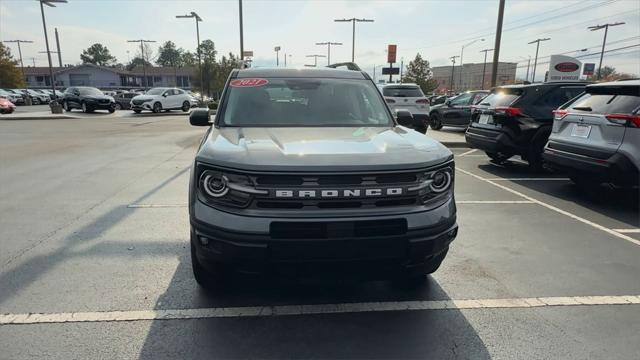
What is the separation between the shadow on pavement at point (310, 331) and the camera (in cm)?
270

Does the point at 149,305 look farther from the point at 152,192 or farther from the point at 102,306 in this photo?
the point at 152,192

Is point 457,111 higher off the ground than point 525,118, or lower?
lower

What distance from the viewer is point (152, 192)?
22.6ft

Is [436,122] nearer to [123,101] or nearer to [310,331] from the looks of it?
[310,331]

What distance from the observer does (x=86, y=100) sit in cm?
2697

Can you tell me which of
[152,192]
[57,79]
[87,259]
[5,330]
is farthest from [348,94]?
[57,79]

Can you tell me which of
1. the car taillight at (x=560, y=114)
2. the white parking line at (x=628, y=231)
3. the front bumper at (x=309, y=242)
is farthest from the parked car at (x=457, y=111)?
the front bumper at (x=309, y=242)

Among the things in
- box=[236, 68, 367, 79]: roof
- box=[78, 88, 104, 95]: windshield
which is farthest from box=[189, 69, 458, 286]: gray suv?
box=[78, 88, 104, 95]: windshield

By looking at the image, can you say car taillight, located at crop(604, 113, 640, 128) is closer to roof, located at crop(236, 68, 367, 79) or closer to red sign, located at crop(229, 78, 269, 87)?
roof, located at crop(236, 68, 367, 79)

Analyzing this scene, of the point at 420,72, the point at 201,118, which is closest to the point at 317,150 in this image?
the point at 201,118

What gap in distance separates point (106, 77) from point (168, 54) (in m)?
68.6

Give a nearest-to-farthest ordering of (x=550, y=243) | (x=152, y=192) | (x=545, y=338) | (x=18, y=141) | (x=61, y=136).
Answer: (x=545, y=338)
(x=550, y=243)
(x=152, y=192)
(x=18, y=141)
(x=61, y=136)

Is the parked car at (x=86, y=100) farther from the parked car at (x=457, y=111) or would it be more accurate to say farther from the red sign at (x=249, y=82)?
the red sign at (x=249, y=82)

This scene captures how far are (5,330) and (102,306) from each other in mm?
597
